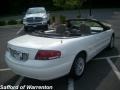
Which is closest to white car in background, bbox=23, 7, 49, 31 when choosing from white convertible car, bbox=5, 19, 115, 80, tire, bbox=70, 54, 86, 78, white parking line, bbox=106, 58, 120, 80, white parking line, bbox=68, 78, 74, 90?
white parking line, bbox=106, 58, 120, 80

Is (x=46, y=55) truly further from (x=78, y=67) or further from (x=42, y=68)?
(x=78, y=67)

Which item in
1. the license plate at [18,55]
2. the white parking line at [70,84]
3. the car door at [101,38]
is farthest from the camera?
the car door at [101,38]

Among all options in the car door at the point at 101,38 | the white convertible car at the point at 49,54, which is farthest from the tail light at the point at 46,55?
the car door at the point at 101,38

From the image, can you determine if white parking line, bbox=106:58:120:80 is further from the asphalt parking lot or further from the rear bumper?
the rear bumper

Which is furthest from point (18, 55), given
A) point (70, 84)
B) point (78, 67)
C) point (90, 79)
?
point (90, 79)

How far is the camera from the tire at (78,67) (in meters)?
6.18

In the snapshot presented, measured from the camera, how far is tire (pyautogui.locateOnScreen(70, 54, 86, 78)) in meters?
6.18

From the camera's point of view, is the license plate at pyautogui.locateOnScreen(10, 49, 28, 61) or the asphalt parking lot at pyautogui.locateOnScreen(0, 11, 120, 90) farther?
the asphalt parking lot at pyautogui.locateOnScreen(0, 11, 120, 90)

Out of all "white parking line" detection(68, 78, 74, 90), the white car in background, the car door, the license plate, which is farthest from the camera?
the white car in background

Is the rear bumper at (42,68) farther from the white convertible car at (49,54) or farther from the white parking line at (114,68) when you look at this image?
the white parking line at (114,68)

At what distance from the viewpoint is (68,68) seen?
5887mm

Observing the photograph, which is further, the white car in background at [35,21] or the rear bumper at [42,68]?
the white car in background at [35,21]

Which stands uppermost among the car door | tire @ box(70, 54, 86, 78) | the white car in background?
the car door

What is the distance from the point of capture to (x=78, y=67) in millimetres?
6387
